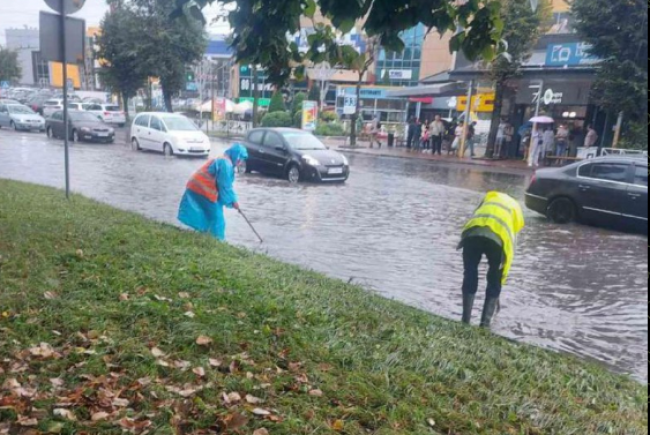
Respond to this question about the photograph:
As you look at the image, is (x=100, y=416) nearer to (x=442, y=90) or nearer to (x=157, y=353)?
(x=157, y=353)

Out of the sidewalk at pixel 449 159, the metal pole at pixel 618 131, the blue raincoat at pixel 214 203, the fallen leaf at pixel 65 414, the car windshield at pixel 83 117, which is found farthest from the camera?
the car windshield at pixel 83 117

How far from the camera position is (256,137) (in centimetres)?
1775

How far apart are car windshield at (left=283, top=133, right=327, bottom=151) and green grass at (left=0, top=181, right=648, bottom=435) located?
1161 centimetres

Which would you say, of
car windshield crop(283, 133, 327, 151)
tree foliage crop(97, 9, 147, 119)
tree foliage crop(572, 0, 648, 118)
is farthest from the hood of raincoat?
tree foliage crop(97, 9, 147, 119)

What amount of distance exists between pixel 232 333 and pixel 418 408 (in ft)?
4.42

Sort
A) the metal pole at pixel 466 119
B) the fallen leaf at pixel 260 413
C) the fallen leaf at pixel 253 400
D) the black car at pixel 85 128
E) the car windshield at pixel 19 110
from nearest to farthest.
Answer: the fallen leaf at pixel 260 413, the fallen leaf at pixel 253 400, the black car at pixel 85 128, the metal pole at pixel 466 119, the car windshield at pixel 19 110

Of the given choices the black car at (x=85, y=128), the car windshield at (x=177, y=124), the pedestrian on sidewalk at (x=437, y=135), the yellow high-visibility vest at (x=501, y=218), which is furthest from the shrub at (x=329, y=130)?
the yellow high-visibility vest at (x=501, y=218)

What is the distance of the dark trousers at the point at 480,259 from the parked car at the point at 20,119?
30.6 m

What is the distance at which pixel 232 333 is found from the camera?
12.3 ft

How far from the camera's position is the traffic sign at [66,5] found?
8.02 meters

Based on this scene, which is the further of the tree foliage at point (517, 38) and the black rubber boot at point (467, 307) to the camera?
the tree foliage at point (517, 38)

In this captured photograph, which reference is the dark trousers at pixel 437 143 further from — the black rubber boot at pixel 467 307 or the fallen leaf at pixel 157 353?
the fallen leaf at pixel 157 353

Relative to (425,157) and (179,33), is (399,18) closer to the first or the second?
(425,157)

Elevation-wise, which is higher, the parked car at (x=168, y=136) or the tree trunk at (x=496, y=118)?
the tree trunk at (x=496, y=118)
